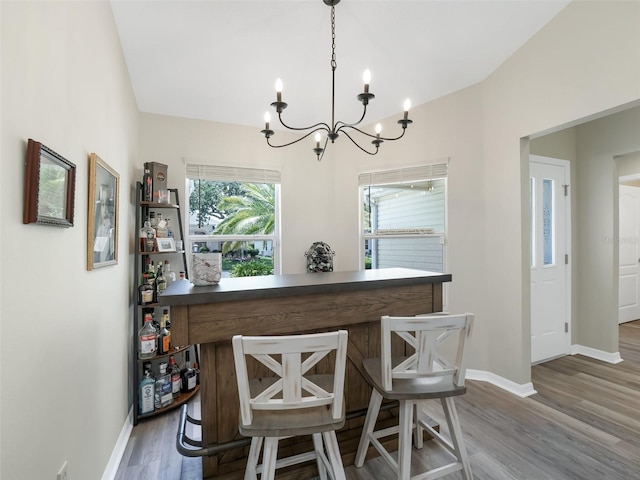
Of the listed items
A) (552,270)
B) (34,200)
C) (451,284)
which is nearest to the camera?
(34,200)

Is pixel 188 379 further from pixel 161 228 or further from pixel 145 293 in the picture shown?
pixel 161 228

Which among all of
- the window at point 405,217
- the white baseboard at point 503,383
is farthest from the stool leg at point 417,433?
the window at point 405,217

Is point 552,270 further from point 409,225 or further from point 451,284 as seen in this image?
point 409,225

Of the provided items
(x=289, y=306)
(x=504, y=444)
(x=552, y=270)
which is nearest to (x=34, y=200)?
(x=289, y=306)

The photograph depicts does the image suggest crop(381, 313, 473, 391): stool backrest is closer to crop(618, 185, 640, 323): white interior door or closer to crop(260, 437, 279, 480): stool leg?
crop(260, 437, 279, 480): stool leg

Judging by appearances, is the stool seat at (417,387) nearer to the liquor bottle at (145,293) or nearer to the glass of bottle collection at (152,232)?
the liquor bottle at (145,293)

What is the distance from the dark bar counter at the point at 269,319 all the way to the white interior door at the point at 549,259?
210 cm

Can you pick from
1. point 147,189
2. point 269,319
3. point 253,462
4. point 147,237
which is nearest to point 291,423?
point 253,462

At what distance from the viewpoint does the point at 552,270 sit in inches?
138

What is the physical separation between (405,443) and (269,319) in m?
0.89

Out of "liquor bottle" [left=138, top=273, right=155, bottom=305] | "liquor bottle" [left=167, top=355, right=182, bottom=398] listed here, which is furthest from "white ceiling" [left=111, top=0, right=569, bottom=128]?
"liquor bottle" [left=167, top=355, right=182, bottom=398]

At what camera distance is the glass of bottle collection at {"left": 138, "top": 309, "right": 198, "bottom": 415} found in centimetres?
250

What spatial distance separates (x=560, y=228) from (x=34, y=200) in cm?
439

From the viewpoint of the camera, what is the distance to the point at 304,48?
2.62m
